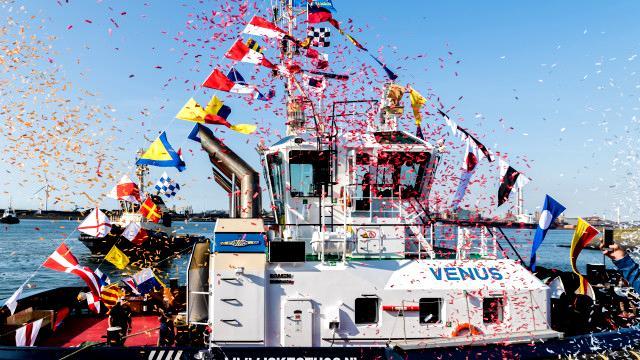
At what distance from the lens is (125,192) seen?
1617 cm

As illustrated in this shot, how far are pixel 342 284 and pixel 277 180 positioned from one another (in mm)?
3375

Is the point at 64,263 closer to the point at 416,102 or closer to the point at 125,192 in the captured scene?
the point at 125,192

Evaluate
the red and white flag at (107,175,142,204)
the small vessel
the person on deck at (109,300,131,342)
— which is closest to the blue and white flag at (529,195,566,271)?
the person on deck at (109,300,131,342)

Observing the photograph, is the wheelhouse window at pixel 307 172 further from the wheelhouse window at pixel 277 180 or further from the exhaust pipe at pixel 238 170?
the exhaust pipe at pixel 238 170

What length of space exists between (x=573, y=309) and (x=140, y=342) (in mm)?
9446

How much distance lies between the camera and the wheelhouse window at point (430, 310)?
942 centimetres

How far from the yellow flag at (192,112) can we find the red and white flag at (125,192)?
5.83 meters

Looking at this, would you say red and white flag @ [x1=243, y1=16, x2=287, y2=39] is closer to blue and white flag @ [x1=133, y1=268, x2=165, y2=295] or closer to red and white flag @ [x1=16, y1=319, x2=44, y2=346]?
blue and white flag @ [x1=133, y1=268, x2=165, y2=295]

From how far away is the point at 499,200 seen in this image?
37.0ft

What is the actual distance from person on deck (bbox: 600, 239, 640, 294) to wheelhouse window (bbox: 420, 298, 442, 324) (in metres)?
3.77

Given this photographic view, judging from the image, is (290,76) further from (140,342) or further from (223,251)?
(140,342)

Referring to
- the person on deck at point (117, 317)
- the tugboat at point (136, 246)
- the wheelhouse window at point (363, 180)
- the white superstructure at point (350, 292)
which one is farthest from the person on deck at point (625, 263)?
the tugboat at point (136, 246)

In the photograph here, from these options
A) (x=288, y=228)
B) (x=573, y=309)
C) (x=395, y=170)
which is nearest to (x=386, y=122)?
(x=395, y=170)

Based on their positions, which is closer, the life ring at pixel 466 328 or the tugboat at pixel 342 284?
the tugboat at pixel 342 284
